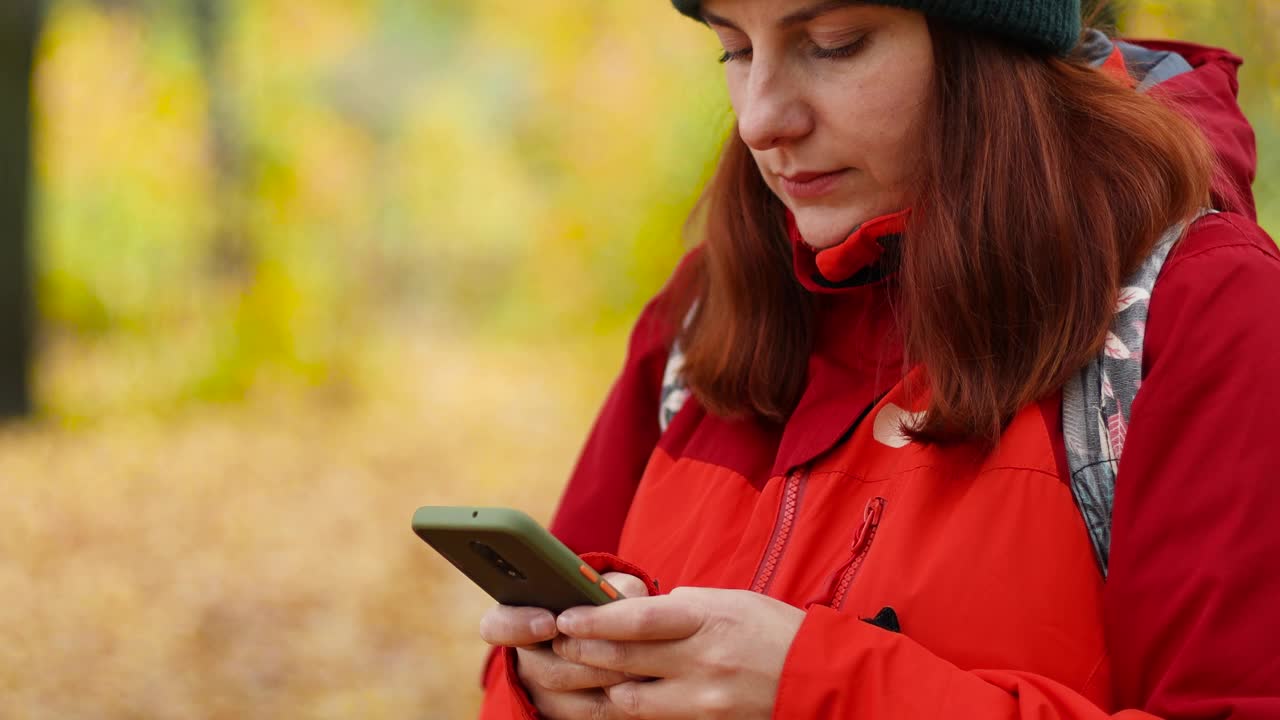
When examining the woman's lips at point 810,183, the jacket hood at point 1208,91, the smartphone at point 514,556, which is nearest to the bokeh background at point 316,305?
the woman's lips at point 810,183

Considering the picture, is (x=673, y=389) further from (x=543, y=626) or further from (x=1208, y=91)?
(x=1208, y=91)

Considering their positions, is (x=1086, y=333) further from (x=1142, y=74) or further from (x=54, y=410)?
(x=54, y=410)

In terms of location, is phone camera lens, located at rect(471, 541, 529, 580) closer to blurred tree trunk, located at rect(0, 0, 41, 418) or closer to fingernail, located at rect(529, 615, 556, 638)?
fingernail, located at rect(529, 615, 556, 638)

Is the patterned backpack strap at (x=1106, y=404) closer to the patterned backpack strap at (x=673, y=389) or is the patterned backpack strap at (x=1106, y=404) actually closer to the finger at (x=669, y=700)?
the finger at (x=669, y=700)

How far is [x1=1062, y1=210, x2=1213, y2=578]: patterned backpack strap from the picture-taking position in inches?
55.8

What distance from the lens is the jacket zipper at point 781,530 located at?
5.38ft

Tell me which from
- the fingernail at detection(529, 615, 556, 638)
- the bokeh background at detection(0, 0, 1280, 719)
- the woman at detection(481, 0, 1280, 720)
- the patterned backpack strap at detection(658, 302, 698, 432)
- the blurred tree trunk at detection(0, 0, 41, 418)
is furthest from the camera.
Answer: the blurred tree trunk at detection(0, 0, 41, 418)

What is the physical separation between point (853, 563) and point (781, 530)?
0.14m

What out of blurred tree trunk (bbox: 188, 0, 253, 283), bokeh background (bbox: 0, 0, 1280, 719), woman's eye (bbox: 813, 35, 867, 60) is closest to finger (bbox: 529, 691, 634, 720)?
woman's eye (bbox: 813, 35, 867, 60)

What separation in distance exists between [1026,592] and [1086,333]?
308 mm

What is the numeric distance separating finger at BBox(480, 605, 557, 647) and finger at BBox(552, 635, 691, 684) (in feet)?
0.15

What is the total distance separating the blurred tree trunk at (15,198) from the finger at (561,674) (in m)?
7.62

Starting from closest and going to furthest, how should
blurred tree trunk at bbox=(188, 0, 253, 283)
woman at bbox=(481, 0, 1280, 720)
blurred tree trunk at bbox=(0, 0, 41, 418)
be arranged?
woman at bbox=(481, 0, 1280, 720) < blurred tree trunk at bbox=(0, 0, 41, 418) < blurred tree trunk at bbox=(188, 0, 253, 283)

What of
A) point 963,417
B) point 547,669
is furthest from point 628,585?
point 963,417
